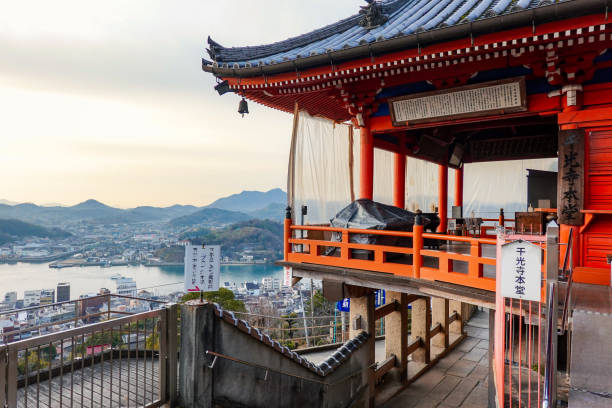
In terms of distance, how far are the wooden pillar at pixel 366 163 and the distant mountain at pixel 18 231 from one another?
157 feet

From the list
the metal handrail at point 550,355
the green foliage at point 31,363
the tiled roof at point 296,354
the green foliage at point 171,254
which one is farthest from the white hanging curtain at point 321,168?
the green foliage at point 171,254

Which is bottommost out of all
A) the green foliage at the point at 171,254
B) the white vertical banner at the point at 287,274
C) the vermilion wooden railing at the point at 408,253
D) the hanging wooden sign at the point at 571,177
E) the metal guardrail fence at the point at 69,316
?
the green foliage at the point at 171,254

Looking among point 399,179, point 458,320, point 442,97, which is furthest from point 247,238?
point 442,97

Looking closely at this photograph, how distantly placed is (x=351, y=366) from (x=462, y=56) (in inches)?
248

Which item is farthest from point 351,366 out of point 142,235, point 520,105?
point 142,235

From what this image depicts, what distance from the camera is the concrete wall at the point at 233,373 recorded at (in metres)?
4.46

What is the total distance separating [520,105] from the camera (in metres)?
6.38

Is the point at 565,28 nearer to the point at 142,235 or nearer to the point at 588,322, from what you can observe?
the point at 588,322

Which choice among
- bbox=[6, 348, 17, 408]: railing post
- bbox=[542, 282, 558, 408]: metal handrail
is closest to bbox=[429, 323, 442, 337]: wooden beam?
bbox=[542, 282, 558, 408]: metal handrail

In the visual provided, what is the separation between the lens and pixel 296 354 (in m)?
6.34

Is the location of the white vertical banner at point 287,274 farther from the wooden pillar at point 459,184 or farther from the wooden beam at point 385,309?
the wooden pillar at point 459,184

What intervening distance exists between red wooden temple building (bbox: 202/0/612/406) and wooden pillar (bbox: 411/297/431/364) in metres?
0.04

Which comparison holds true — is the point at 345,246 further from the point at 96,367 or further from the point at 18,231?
the point at 18,231

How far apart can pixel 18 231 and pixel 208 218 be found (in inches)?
2057
